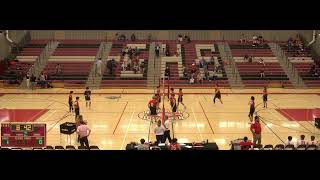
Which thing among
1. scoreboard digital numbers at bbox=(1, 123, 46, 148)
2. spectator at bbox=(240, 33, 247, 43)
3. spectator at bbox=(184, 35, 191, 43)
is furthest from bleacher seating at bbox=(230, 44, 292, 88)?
scoreboard digital numbers at bbox=(1, 123, 46, 148)

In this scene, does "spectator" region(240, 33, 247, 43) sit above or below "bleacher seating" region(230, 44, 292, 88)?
above

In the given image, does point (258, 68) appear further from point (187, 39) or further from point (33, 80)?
point (33, 80)

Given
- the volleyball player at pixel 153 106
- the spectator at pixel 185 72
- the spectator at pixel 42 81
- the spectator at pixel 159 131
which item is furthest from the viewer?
the spectator at pixel 185 72

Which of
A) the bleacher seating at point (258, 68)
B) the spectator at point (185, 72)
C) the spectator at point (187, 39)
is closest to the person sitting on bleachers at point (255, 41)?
the bleacher seating at point (258, 68)

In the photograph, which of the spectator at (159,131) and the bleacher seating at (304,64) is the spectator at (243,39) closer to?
the bleacher seating at (304,64)

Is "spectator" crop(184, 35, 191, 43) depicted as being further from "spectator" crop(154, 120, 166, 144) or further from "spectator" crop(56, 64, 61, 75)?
"spectator" crop(154, 120, 166, 144)

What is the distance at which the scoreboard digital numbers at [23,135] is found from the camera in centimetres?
1366

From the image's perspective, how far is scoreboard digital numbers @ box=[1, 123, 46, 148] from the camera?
13.7 m

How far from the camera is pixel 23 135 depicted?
13.7 metres

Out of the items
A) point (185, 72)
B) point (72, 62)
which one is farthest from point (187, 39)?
point (72, 62)

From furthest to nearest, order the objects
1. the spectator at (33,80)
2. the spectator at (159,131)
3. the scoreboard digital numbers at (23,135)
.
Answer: the spectator at (33,80) → the spectator at (159,131) → the scoreboard digital numbers at (23,135)

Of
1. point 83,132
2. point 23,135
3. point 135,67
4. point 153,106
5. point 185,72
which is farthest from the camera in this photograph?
point 135,67

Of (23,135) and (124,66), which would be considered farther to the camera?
(124,66)
